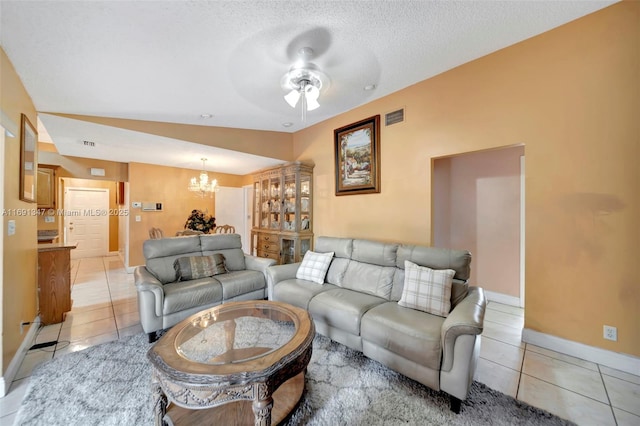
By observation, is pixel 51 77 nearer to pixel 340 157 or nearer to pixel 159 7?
pixel 159 7

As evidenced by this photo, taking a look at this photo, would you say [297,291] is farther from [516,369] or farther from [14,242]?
[14,242]

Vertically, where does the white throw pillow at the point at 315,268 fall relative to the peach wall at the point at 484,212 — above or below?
below

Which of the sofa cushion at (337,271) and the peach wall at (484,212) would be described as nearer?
the sofa cushion at (337,271)

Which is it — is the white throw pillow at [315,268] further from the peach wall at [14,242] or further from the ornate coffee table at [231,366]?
the peach wall at [14,242]

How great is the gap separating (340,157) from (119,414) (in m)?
3.74

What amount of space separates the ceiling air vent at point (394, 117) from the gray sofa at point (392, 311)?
1.74 metres

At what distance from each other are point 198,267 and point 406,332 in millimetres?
2526

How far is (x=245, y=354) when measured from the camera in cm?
157

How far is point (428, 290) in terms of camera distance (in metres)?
2.12

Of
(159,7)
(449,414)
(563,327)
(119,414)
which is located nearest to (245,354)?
(119,414)

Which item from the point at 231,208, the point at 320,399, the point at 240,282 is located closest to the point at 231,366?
the point at 320,399

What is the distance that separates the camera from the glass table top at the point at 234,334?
1520 millimetres

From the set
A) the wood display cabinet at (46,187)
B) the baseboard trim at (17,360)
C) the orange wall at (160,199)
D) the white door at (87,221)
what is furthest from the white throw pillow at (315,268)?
the white door at (87,221)

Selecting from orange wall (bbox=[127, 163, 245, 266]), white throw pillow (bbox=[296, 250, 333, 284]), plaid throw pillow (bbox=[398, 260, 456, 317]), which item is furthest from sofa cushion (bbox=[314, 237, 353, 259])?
orange wall (bbox=[127, 163, 245, 266])
